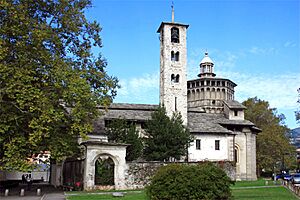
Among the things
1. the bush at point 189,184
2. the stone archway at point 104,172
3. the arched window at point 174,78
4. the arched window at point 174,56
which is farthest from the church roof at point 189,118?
the bush at point 189,184

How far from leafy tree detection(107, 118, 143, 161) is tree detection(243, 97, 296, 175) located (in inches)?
1057

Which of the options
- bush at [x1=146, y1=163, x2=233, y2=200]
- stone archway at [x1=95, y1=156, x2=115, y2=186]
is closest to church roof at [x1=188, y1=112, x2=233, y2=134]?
stone archway at [x1=95, y1=156, x2=115, y2=186]

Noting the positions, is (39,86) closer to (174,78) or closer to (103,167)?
(103,167)

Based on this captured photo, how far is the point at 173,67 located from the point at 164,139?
10.8 metres

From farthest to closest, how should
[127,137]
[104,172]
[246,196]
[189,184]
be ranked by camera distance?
[127,137] < [104,172] < [246,196] < [189,184]

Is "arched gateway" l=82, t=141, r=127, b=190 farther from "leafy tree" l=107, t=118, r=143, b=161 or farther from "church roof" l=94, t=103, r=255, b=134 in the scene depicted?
"church roof" l=94, t=103, r=255, b=134

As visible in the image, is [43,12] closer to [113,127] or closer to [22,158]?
[22,158]

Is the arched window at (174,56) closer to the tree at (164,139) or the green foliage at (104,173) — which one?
the tree at (164,139)

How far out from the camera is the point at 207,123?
147 feet

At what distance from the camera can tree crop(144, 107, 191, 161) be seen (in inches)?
1470

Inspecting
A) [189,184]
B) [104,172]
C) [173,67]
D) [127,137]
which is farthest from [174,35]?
[189,184]

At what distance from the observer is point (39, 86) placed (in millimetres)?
25469

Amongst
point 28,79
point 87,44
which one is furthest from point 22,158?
point 87,44

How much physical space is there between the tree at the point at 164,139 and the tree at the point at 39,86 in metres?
10.6
